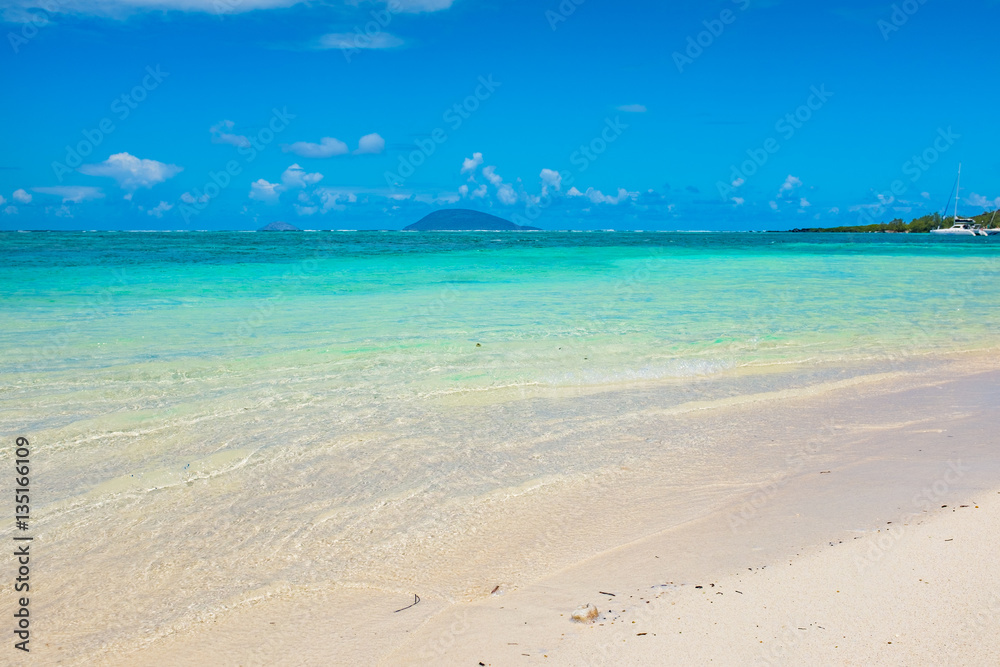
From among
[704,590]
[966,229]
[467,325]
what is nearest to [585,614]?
[704,590]

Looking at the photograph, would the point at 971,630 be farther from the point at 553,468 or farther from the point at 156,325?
the point at 156,325

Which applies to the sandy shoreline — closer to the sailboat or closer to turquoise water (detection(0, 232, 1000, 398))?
turquoise water (detection(0, 232, 1000, 398))

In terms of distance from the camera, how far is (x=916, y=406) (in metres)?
7.11

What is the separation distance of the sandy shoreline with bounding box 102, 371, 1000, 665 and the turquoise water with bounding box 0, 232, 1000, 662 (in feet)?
0.35

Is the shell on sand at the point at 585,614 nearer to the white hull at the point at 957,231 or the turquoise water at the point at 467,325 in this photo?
the turquoise water at the point at 467,325

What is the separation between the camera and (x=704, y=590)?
131 inches

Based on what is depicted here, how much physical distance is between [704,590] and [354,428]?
3.68 meters

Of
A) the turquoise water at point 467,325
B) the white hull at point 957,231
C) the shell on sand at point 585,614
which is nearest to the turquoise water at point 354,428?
the turquoise water at point 467,325

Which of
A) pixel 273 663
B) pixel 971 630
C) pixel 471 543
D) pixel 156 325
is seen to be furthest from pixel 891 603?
pixel 156 325

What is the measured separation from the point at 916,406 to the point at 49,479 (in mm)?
8164

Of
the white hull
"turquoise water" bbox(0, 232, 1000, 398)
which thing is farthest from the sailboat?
"turquoise water" bbox(0, 232, 1000, 398)

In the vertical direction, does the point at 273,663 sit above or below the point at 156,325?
below

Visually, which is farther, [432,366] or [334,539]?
[432,366]

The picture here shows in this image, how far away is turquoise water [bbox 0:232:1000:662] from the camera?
3676 millimetres
